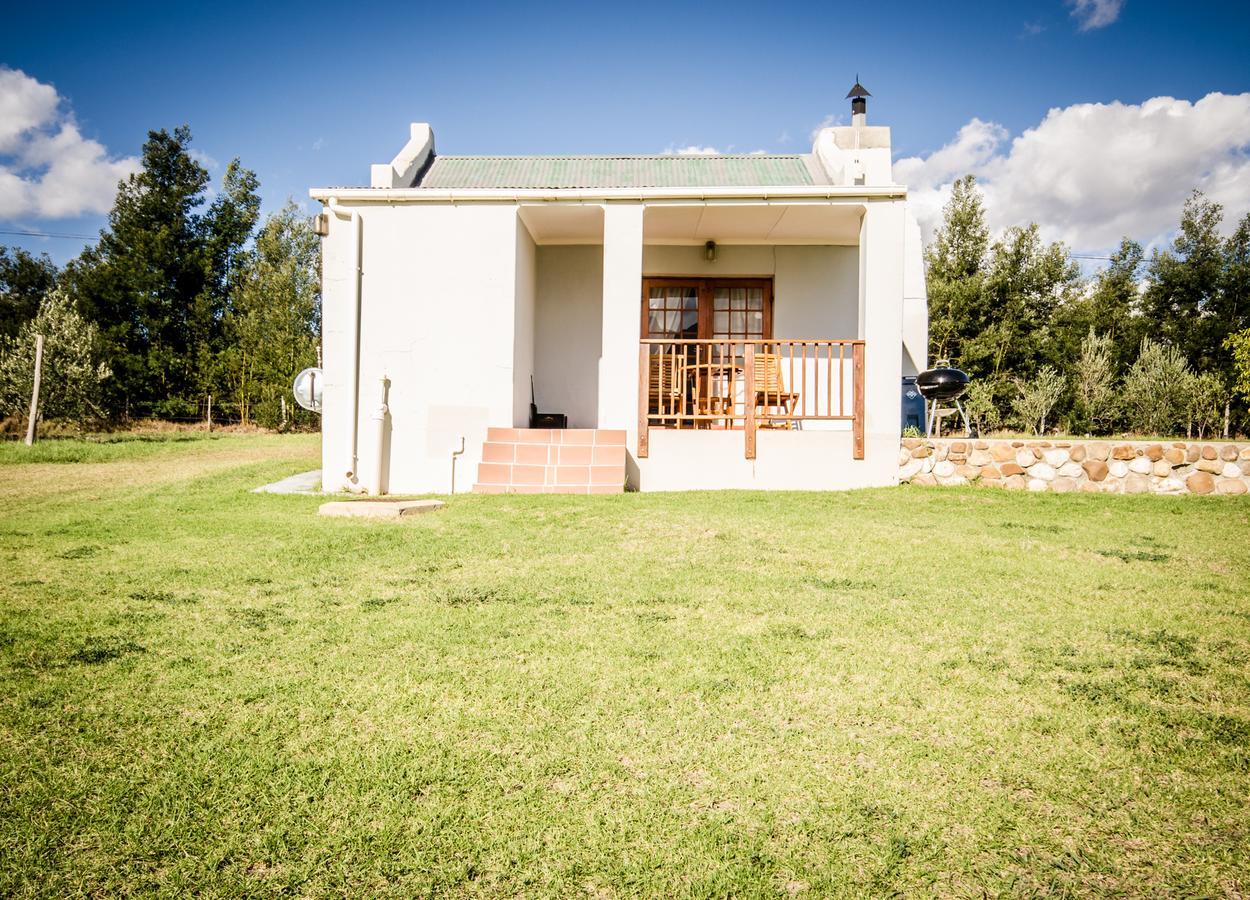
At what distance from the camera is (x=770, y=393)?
28.4 feet

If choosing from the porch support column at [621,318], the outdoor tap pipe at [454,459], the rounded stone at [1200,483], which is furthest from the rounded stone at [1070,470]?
the outdoor tap pipe at [454,459]

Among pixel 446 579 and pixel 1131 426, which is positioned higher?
pixel 1131 426

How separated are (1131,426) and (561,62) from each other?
719 inches

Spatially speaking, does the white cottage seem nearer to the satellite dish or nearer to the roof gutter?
the roof gutter

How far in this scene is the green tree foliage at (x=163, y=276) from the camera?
80.2 ft

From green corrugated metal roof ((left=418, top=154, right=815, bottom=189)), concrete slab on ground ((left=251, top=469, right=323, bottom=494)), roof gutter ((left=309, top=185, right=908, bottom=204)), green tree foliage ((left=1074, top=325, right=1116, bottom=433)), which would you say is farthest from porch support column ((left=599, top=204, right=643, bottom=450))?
green tree foliage ((left=1074, top=325, right=1116, bottom=433))

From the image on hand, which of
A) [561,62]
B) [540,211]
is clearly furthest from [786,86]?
[540,211]

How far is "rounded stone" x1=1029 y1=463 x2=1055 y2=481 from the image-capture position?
809 centimetres

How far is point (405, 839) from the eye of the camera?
160cm

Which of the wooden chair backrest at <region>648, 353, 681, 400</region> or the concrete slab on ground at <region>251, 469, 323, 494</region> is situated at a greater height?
the wooden chair backrest at <region>648, 353, 681, 400</region>

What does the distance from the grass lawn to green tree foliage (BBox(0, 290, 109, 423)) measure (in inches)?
606

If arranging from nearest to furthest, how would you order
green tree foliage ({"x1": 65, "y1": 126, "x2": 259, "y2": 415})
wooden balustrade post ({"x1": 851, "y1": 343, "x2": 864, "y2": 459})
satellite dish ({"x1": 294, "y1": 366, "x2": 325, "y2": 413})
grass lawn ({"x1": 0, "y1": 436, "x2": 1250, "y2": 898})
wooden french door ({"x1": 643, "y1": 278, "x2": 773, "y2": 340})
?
grass lawn ({"x1": 0, "y1": 436, "x2": 1250, "y2": 898}) < wooden balustrade post ({"x1": 851, "y1": 343, "x2": 864, "y2": 459}) < satellite dish ({"x1": 294, "y1": 366, "x2": 325, "y2": 413}) < wooden french door ({"x1": 643, "y1": 278, "x2": 773, "y2": 340}) < green tree foliage ({"x1": 65, "y1": 126, "x2": 259, "y2": 415})

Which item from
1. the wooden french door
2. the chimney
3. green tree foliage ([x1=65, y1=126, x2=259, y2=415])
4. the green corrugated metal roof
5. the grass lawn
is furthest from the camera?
green tree foliage ([x1=65, y1=126, x2=259, y2=415])

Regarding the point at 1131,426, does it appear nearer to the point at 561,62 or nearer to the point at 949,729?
the point at 561,62
